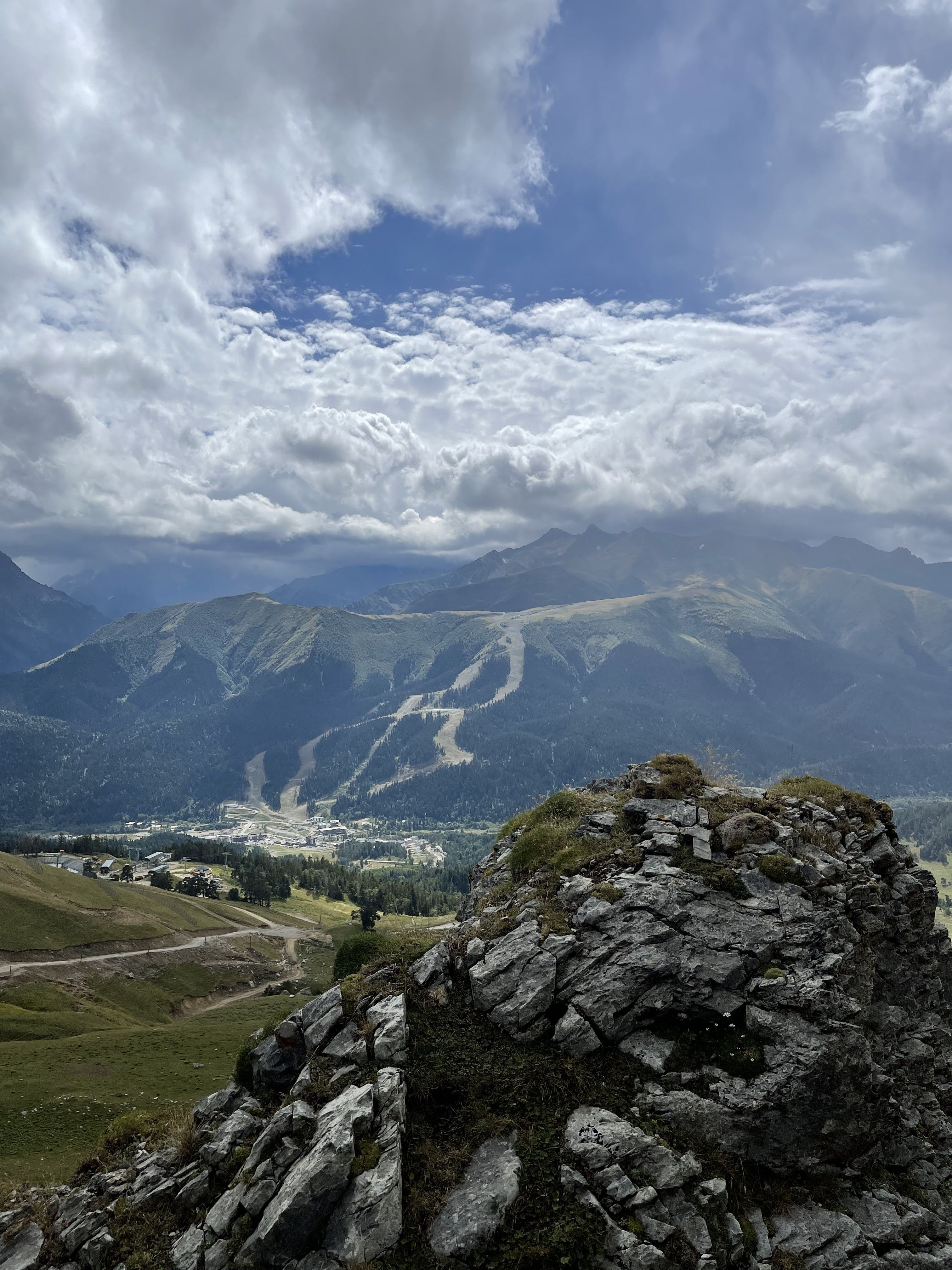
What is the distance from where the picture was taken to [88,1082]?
150 ft

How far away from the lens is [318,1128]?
53.9 feet

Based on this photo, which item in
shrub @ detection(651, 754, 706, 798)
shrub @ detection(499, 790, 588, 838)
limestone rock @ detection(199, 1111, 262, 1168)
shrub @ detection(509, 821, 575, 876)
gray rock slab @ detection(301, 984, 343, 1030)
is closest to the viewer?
limestone rock @ detection(199, 1111, 262, 1168)

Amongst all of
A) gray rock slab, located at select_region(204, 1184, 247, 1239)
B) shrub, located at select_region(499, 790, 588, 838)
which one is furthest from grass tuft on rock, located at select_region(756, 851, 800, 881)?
gray rock slab, located at select_region(204, 1184, 247, 1239)

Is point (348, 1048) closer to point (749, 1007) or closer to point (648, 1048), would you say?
point (648, 1048)

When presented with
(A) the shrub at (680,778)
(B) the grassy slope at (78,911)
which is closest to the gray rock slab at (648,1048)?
(A) the shrub at (680,778)

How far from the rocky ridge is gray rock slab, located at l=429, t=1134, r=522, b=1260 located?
5cm

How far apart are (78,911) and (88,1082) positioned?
70.4 m

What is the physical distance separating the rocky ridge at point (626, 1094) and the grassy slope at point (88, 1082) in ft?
26.0

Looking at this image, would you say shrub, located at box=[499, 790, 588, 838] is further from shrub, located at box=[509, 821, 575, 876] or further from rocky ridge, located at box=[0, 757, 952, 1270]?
rocky ridge, located at box=[0, 757, 952, 1270]

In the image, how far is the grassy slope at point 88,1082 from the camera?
1371 inches

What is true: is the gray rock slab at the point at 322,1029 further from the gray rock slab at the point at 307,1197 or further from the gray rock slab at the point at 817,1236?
the gray rock slab at the point at 817,1236

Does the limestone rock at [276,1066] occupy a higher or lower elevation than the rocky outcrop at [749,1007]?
lower

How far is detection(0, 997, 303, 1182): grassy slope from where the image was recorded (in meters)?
34.8

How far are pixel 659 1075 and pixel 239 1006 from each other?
9073 cm
